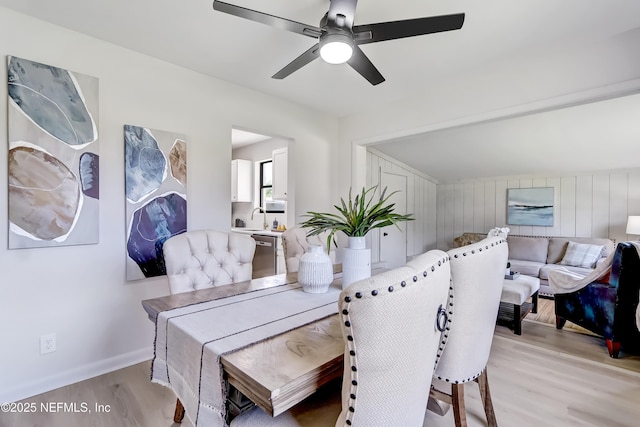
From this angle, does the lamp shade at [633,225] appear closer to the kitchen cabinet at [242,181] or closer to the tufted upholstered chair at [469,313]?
the tufted upholstered chair at [469,313]

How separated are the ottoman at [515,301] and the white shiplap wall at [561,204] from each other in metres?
2.30

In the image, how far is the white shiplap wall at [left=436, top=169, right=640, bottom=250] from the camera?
4.38 metres

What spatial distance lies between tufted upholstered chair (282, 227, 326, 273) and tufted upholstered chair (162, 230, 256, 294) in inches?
15.0

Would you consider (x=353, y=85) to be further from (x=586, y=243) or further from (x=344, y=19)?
(x=586, y=243)

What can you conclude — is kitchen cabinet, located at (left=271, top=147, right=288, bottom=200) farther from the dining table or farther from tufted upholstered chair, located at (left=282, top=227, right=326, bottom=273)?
the dining table

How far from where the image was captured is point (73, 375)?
209 centimetres

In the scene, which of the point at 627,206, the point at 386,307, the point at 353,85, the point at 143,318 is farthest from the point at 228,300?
the point at 627,206

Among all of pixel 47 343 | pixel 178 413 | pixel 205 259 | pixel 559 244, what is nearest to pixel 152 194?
pixel 205 259

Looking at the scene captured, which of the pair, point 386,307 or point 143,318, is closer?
point 386,307

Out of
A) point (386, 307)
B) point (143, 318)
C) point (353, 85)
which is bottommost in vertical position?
point (143, 318)

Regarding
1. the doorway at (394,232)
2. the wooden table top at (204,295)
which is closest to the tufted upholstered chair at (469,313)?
the wooden table top at (204,295)

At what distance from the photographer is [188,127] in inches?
104

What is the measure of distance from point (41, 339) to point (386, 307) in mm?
2422

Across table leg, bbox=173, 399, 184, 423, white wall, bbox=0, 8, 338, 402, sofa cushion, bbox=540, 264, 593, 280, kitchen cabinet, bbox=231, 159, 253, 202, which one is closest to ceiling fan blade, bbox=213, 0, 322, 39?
white wall, bbox=0, 8, 338, 402
